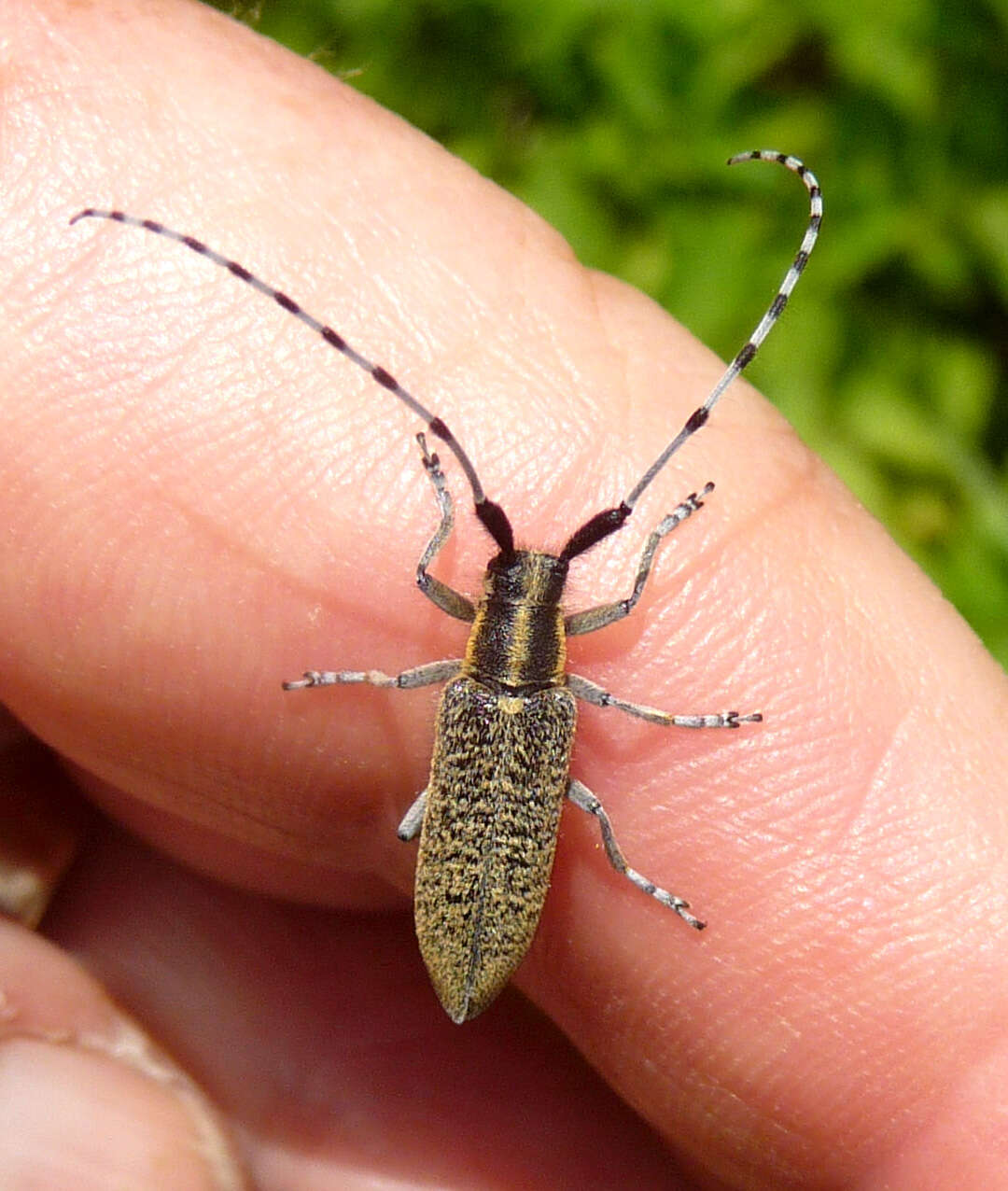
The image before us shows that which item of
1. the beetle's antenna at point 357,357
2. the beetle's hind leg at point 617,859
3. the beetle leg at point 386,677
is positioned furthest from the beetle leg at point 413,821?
the beetle's antenna at point 357,357

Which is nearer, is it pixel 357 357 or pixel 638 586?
pixel 357 357

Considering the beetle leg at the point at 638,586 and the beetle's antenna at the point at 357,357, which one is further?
the beetle leg at the point at 638,586

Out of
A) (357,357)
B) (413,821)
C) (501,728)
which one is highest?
(357,357)

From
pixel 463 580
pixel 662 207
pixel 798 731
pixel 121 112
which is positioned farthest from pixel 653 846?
pixel 662 207

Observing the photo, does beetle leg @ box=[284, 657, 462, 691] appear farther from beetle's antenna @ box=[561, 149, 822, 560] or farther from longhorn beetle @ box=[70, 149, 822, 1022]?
beetle's antenna @ box=[561, 149, 822, 560]

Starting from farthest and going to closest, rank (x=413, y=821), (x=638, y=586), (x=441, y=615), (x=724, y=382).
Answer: (x=441, y=615) < (x=413, y=821) < (x=638, y=586) < (x=724, y=382)

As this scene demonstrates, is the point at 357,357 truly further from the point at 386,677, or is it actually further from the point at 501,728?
the point at 501,728

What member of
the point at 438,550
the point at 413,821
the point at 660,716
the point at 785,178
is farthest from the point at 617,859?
the point at 785,178

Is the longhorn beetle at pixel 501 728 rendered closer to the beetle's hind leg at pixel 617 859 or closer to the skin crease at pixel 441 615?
the beetle's hind leg at pixel 617 859
